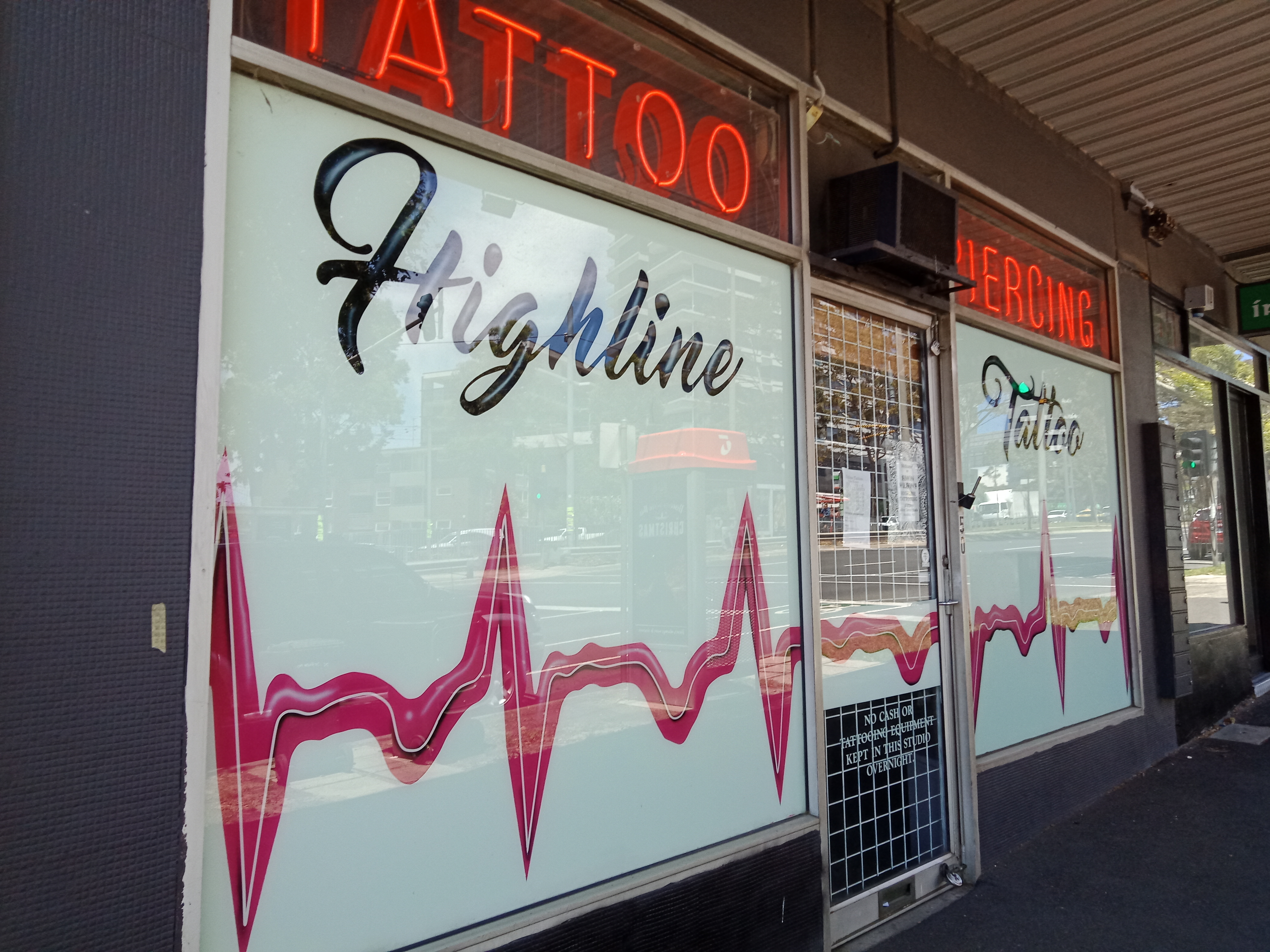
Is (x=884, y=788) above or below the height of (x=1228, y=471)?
below

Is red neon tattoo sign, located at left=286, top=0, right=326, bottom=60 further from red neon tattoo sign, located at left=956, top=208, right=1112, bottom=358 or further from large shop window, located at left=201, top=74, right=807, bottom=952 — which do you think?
red neon tattoo sign, located at left=956, top=208, right=1112, bottom=358

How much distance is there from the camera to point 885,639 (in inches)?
156

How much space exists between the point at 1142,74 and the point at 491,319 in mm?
4384

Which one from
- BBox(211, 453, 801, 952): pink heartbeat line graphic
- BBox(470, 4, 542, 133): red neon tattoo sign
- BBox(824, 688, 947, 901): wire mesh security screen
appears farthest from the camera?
BBox(824, 688, 947, 901): wire mesh security screen

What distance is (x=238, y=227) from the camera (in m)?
2.14

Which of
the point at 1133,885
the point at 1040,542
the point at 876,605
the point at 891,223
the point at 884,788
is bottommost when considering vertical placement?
the point at 1133,885

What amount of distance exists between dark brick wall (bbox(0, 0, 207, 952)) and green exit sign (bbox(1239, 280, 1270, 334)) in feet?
30.4

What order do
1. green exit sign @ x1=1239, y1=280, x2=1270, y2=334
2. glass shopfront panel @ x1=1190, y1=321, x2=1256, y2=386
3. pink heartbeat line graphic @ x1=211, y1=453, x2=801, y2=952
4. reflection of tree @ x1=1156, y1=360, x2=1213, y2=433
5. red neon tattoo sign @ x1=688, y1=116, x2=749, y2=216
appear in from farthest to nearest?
green exit sign @ x1=1239, y1=280, x2=1270, y2=334
glass shopfront panel @ x1=1190, y1=321, x2=1256, y2=386
reflection of tree @ x1=1156, y1=360, x2=1213, y2=433
red neon tattoo sign @ x1=688, y1=116, x2=749, y2=216
pink heartbeat line graphic @ x1=211, y1=453, x2=801, y2=952

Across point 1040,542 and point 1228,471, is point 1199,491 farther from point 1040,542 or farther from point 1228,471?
point 1040,542

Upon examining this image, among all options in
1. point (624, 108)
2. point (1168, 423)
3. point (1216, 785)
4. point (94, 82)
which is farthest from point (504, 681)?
point (1168, 423)

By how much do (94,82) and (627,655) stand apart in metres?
2.10

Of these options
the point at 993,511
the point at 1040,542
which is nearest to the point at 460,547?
the point at 993,511

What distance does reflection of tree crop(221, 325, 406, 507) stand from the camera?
2.12 m

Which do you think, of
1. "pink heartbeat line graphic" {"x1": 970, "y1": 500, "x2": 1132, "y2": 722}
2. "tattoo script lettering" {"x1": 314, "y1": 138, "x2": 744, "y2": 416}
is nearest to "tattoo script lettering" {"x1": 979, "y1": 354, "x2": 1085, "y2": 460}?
"pink heartbeat line graphic" {"x1": 970, "y1": 500, "x2": 1132, "y2": 722}
